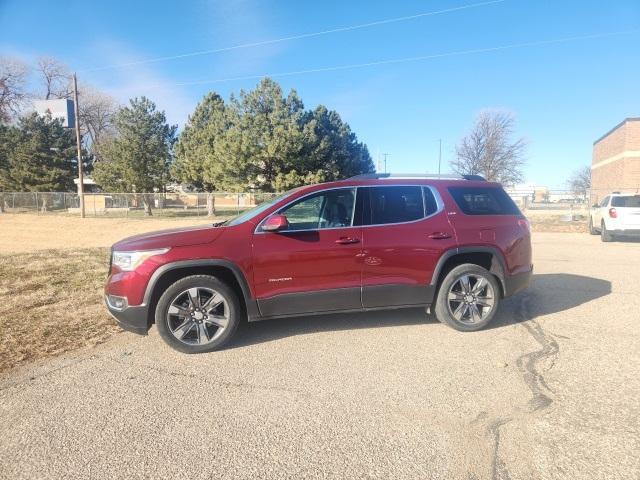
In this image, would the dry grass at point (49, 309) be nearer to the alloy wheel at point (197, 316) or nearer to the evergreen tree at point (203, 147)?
the alloy wheel at point (197, 316)

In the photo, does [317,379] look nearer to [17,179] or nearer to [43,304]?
[43,304]

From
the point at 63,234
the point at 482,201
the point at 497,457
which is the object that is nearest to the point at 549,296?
the point at 482,201

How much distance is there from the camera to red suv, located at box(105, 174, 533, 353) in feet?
13.4

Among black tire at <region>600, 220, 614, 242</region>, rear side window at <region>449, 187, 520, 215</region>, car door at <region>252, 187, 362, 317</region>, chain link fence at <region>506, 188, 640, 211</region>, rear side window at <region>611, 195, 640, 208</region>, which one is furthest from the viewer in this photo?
chain link fence at <region>506, 188, 640, 211</region>

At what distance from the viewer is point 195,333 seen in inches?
165

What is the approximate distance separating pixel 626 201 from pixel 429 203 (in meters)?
12.1

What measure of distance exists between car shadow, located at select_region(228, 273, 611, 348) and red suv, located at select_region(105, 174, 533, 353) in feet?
1.23

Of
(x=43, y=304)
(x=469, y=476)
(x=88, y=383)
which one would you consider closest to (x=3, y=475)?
(x=88, y=383)

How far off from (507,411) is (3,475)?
3153 mm

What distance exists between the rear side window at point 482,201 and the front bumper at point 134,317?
3480 millimetres

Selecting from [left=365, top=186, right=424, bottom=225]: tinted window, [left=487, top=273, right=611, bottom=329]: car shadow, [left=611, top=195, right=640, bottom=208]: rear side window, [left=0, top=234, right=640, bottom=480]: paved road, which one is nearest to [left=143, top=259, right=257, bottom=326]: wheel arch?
[left=0, top=234, right=640, bottom=480]: paved road

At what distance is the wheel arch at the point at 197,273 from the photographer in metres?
4.03

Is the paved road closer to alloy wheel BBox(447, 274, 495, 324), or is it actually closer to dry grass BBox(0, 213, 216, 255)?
alloy wheel BBox(447, 274, 495, 324)

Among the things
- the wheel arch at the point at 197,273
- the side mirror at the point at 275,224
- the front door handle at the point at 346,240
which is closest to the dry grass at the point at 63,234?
the wheel arch at the point at 197,273
